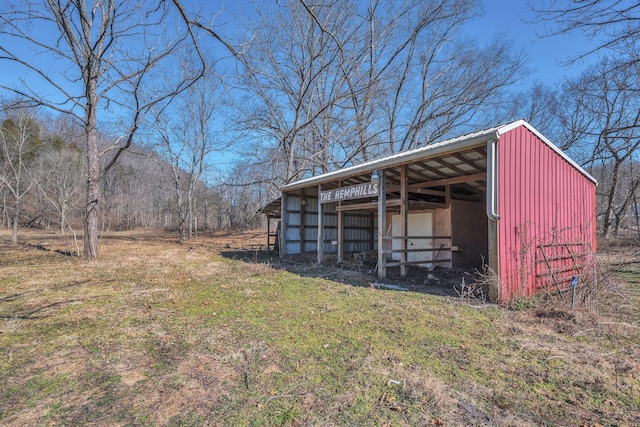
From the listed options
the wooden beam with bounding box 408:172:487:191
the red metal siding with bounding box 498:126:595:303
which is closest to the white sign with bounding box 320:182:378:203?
the wooden beam with bounding box 408:172:487:191

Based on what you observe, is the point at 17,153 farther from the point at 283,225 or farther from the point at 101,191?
the point at 283,225

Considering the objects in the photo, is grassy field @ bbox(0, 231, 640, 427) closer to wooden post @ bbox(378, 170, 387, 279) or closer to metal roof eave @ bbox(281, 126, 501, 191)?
wooden post @ bbox(378, 170, 387, 279)

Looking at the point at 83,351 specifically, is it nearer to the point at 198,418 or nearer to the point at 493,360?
the point at 198,418

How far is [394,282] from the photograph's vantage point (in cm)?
779

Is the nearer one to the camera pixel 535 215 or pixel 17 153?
pixel 535 215

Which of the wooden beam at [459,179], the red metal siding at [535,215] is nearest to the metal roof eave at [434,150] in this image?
the red metal siding at [535,215]

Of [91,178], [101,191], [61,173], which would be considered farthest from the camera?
[101,191]

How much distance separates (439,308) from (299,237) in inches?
336

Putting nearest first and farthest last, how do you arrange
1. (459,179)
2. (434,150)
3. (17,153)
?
(434,150)
(459,179)
(17,153)

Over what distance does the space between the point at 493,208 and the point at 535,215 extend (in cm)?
163

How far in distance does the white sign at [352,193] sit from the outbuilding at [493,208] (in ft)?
0.10

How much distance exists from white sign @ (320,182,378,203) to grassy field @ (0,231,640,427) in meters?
3.31

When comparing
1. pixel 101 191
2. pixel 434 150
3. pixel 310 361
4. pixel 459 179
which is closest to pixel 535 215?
pixel 459 179

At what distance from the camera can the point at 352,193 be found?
913 cm
